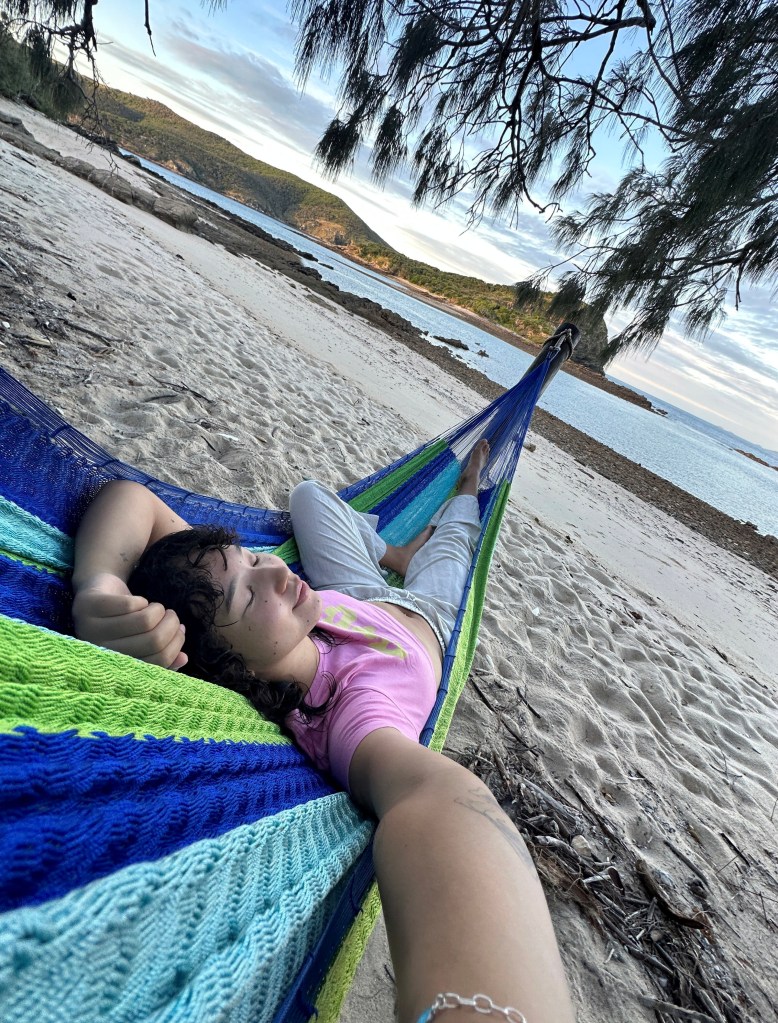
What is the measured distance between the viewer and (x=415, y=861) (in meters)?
0.55

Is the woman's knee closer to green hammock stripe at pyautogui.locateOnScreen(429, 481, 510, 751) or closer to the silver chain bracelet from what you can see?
green hammock stripe at pyautogui.locateOnScreen(429, 481, 510, 751)

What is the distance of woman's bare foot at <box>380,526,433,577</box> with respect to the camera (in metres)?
1.91

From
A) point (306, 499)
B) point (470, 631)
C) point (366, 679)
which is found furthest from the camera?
point (306, 499)

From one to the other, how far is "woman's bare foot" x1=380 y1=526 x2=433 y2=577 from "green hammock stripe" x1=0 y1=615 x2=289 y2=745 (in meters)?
1.12

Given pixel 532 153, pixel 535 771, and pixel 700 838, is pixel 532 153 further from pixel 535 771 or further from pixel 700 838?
pixel 700 838

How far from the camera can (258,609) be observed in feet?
3.15

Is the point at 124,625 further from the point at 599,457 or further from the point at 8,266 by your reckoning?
the point at 599,457

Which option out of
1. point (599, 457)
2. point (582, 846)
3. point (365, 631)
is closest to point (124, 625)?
point (365, 631)

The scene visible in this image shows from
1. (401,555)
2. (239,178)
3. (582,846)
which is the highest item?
(239,178)

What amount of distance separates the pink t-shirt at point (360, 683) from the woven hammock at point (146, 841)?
0.17 ft

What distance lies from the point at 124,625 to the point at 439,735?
650 mm

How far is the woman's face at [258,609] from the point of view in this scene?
0.96 meters

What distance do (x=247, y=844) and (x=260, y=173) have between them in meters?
67.7

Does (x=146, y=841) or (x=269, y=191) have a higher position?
(x=269, y=191)
